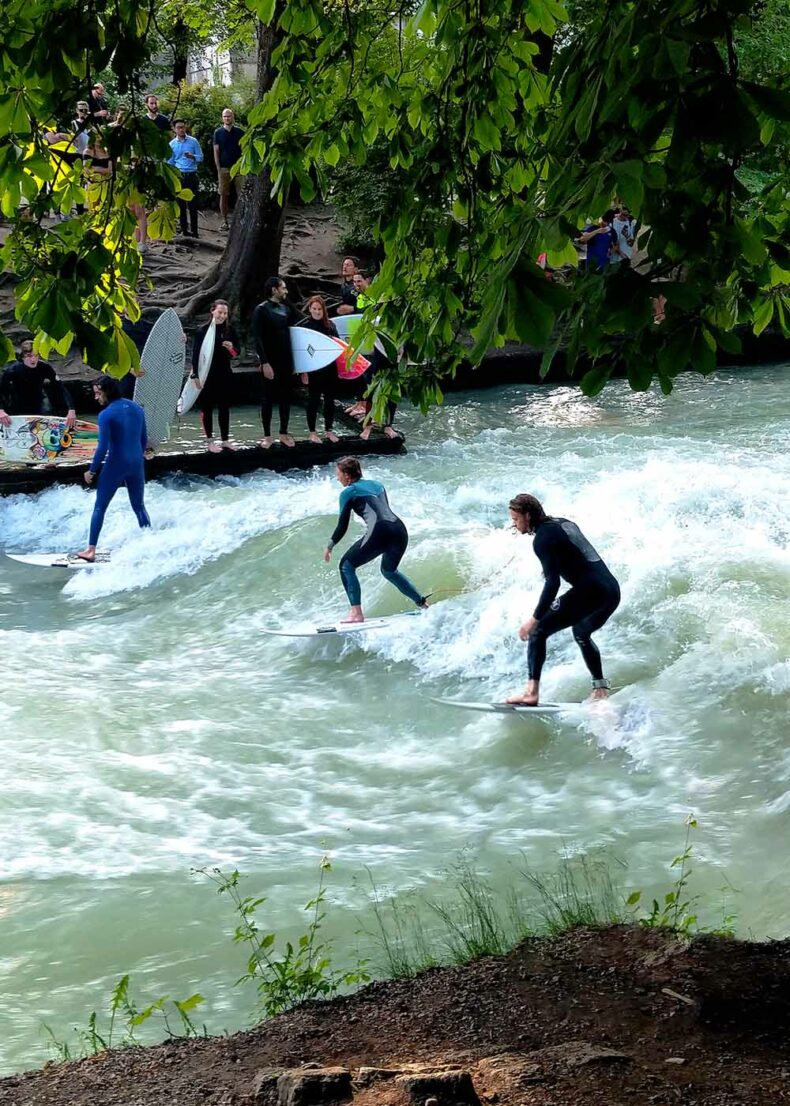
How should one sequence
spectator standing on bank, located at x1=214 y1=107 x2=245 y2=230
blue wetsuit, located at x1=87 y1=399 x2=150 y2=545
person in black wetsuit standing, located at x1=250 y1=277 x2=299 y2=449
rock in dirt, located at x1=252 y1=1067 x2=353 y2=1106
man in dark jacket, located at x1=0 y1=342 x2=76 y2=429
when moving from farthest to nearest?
spectator standing on bank, located at x1=214 y1=107 x2=245 y2=230
person in black wetsuit standing, located at x1=250 y1=277 x2=299 y2=449
man in dark jacket, located at x1=0 y1=342 x2=76 y2=429
blue wetsuit, located at x1=87 y1=399 x2=150 y2=545
rock in dirt, located at x1=252 y1=1067 x2=353 y2=1106

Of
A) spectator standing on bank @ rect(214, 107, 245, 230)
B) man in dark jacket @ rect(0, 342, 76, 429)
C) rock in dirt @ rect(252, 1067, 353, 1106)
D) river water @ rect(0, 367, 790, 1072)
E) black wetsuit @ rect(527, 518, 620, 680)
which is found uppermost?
spectator standing on bank @ rect(214, 107, 245, 230)

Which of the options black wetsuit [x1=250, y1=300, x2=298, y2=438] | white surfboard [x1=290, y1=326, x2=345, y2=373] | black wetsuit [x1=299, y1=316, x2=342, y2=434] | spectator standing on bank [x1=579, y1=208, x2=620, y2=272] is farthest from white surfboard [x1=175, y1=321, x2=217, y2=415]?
spectator standing on bank [x1=579, y1=208, x2=620, y2=272]

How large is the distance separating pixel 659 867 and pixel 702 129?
4.84 metres

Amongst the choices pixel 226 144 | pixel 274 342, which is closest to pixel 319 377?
pixel 274 342

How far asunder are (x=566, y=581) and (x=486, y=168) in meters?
4.01

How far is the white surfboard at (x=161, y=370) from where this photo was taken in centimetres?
→ 1530

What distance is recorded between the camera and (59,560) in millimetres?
13320

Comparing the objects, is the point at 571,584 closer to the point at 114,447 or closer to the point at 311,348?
the point at 114,447

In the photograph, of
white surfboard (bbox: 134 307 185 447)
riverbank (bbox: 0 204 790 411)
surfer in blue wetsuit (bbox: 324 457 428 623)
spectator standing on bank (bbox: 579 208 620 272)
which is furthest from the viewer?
riverbank (bbox: 0 204 790 411)

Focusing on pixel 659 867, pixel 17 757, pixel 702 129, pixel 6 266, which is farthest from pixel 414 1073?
pixel 17 757

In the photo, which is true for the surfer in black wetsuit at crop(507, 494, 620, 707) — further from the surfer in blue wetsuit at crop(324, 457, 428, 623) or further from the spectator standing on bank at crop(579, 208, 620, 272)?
the spectator standing on bank at crop(579, 208, 620, 272)

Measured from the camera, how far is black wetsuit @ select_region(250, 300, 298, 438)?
1577 cm

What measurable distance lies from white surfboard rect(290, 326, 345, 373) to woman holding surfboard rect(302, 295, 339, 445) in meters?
0.10

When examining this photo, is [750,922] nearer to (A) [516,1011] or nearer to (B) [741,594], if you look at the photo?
(A) [516,1011]
